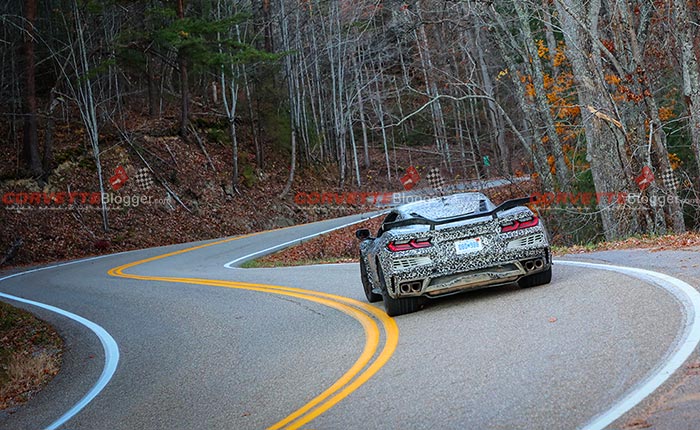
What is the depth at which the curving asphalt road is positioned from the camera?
18.1 ft

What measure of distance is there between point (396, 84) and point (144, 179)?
25.3 metres

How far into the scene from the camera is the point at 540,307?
327 inches

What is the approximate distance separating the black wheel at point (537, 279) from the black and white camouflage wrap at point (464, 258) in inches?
7.7

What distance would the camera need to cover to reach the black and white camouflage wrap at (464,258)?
29.9 ft

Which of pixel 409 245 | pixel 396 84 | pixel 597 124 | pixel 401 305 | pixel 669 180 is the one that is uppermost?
pixel 396 84

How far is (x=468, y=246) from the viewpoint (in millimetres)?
9117

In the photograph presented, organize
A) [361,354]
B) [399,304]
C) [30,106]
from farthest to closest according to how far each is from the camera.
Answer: [30,106], [399,304], [361,354]

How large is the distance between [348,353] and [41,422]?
10.4 ft

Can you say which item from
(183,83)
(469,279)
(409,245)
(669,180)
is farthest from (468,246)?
(183,83)

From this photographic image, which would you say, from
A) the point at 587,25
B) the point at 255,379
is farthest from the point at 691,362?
the point at 587,25

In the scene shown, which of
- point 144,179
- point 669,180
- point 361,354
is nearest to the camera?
point 361,354

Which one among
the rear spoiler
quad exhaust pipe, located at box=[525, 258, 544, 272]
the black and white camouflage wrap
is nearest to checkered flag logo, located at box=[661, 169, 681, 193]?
the rear spoiler

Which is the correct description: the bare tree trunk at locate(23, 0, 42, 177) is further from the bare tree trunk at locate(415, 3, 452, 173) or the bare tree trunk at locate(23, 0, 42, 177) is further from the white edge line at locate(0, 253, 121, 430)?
the bare tree trunk at locate(415, 3, 452, 173)

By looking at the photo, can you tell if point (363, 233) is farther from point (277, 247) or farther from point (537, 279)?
point (277, 247)
